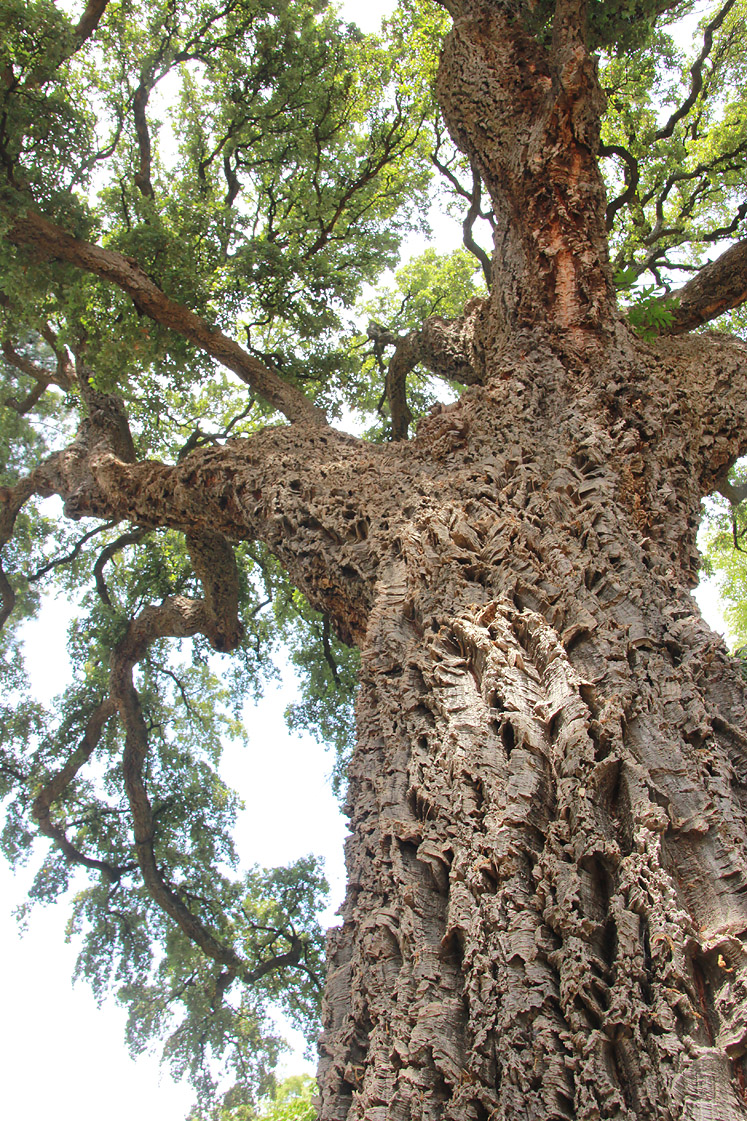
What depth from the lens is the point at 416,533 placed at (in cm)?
319

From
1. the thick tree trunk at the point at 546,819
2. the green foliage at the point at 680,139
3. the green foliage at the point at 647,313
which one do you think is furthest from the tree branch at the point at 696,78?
the thick tree trunk at the point at 546,819

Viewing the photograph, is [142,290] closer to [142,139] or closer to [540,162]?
[142,139]

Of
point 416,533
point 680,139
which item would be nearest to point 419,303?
point 680,139

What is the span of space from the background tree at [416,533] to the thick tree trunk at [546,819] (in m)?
0.01

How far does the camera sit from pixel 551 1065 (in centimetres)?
131

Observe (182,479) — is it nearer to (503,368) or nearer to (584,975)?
(503,368)

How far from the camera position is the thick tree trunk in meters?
1.33

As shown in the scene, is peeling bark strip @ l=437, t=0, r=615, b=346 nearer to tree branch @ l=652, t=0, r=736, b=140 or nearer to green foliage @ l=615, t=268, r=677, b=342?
green foliage @ l=615, t=268, r=677, b=342

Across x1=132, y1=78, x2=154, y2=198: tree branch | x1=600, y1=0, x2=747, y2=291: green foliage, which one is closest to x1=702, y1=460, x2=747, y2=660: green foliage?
x1=600, y1=0, x2=747, y2=291: green foliage

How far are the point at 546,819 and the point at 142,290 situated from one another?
6356mm

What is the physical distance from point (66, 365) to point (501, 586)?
8099mm

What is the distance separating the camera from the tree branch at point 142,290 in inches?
255

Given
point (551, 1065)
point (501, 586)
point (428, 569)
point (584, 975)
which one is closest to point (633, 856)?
point (584, 975)

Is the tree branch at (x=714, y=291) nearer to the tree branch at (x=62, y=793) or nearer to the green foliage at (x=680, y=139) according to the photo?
the green foliage at (x=680, y=139)
